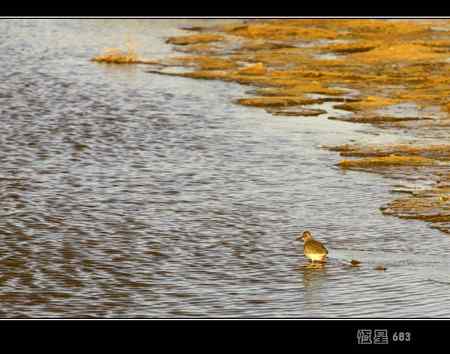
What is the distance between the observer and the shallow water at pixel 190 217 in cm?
1589

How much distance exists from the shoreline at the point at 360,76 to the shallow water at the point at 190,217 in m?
0.84

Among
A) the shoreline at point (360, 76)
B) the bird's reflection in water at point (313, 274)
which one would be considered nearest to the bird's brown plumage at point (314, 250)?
the bird's reflection in water at point (313, 274)

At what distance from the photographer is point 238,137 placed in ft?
95.6

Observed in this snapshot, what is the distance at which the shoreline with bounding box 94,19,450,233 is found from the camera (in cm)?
Answer: 2489

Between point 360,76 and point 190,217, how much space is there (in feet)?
63.3

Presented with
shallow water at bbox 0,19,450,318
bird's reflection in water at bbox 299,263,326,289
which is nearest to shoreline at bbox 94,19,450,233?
shallow water at bbox 0,19,450,318

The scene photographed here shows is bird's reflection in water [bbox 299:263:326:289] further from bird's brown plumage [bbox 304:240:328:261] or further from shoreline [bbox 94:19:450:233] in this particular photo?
shoreline [bbox 94:19:450:233]

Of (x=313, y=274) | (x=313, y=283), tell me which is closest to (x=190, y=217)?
(x=313, y=274)

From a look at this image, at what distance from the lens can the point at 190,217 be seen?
20984 millimetres

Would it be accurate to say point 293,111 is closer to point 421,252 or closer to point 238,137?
point 238,137

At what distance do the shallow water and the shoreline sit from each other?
84 centimetres
